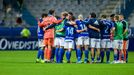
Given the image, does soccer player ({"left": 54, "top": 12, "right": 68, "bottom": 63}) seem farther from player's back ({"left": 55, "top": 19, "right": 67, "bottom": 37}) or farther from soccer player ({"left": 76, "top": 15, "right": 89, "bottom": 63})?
soccer player ({"left": 76, "top": 15, "right": 89, "bottom": 63})

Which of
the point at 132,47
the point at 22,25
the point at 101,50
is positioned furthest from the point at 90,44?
the point at 22,25

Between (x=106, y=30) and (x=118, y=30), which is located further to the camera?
(x=118, y=30)

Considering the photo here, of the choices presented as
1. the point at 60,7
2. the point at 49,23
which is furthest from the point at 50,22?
the point at 60,7

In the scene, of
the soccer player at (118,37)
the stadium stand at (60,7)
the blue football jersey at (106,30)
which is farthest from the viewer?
the stadium stand at (60,7)

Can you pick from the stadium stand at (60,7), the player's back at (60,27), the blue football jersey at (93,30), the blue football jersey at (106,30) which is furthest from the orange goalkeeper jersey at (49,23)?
the stadium stand at (60,7)

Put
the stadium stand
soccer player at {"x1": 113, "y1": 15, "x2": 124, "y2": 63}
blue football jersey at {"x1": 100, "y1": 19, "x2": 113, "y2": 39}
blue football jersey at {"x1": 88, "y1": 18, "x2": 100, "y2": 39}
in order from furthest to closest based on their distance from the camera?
the stadium stand, soccer player at {"x1": 113, "y1": 15, "x2": 124, "y2": 63}, blue football jersey at {"x1": 100, "y1": 19, "x2": 113, "y2": 39}, blue football jersey at {"x1": 88, "y1": 18, "x2": 100, "y2": 39}

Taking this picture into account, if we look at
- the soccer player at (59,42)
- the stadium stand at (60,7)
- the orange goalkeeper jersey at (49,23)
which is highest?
the stadium stand at (60,7)

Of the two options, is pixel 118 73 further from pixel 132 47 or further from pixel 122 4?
pixel 122 4

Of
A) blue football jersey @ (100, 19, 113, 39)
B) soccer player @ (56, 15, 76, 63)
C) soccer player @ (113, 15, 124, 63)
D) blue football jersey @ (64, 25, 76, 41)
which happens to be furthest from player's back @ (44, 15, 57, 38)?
soccer player @ (113, 15, 124, 63)

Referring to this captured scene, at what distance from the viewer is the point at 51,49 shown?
2902 centimetres

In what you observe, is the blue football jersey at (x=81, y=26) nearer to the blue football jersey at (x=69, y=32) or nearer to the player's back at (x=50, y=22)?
the blue football jersey at (x=69, y=32)

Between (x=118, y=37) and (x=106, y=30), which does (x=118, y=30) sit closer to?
(x=118, y=37)

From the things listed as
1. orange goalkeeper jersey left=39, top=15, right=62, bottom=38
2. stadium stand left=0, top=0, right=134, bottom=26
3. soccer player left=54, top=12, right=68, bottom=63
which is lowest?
soccer player left=54, top=12, right=68, bottom=63

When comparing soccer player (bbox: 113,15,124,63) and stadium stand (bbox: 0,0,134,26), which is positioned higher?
stadium stand (bbox: 0,0,134,26)
